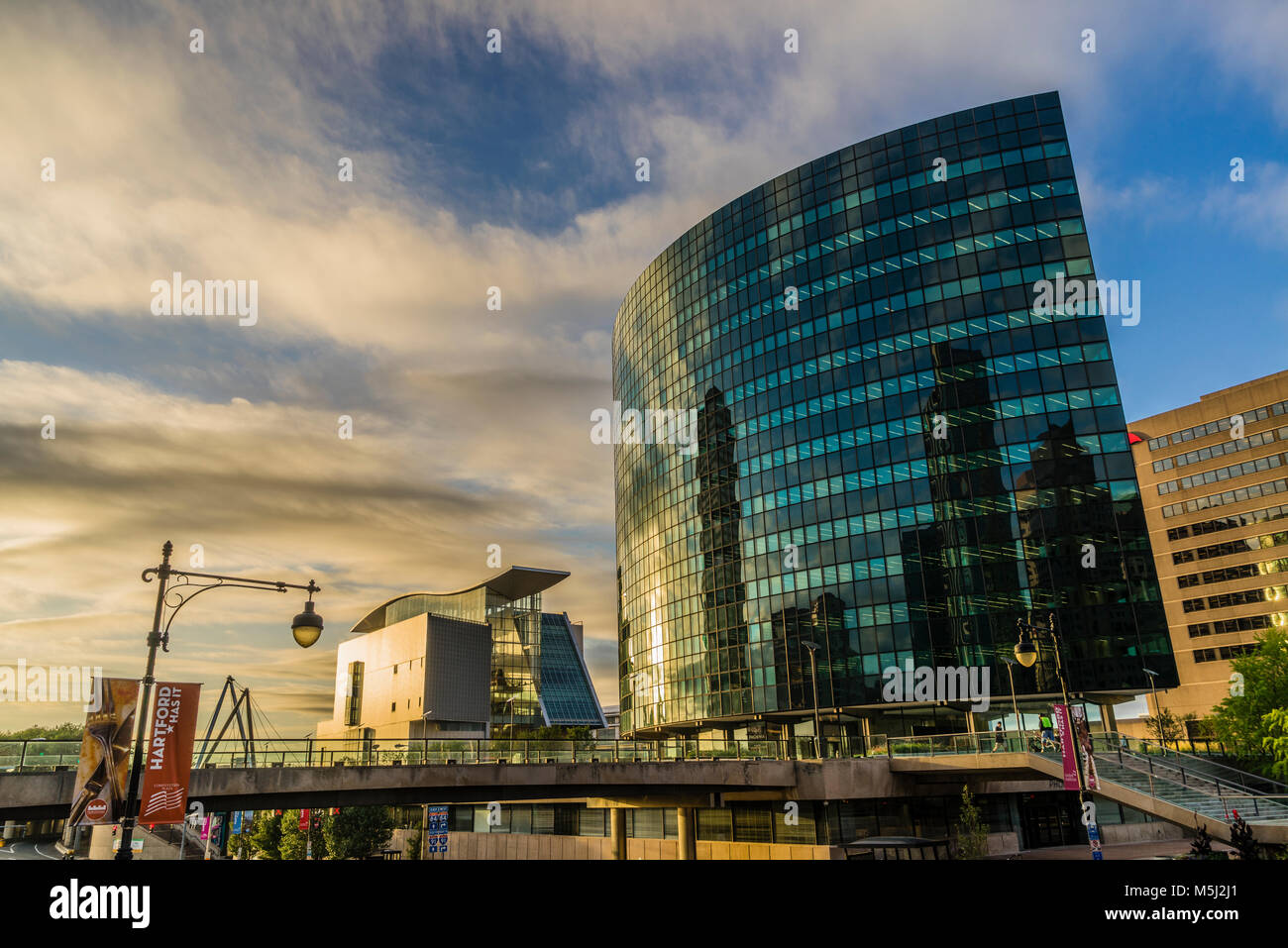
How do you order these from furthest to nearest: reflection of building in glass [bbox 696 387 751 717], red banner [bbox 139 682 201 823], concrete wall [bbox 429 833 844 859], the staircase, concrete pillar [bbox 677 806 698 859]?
reflection of building in glass [bbox 696 387 751 717] → concrete wall [bbox 429 833 844 859] → concrete pillar [bbox 677 806 698 859] → the staircase → red banner [bbox 139 682 201 823]

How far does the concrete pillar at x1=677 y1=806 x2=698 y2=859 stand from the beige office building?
335 ft

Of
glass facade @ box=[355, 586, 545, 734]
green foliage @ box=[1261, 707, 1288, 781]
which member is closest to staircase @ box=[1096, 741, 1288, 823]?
green foliage @ box=[1261, 707, 1288, 781]

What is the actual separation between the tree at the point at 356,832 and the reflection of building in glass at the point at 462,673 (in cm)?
4524

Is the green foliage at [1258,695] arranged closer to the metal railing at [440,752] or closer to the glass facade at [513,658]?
the metal railing at [440,752]

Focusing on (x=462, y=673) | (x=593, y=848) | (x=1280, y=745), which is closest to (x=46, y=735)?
(x=462, y=673)

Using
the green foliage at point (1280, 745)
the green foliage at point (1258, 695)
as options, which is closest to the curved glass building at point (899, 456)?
the green foliage at point (1258, 695)

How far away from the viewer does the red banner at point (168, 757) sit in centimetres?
1741

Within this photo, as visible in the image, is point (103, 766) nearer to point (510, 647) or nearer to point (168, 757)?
point (168, 757)

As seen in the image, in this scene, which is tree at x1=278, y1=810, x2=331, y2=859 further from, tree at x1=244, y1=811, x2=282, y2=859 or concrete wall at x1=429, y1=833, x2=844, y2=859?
concrete wall at x1=429, y1=833, x2=844, y2=859

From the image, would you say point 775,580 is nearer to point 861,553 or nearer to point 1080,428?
point 861,553

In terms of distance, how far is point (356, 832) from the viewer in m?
69.0

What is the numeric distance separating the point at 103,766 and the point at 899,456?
69.7 meters

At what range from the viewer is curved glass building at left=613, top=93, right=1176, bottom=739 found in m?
68.0
